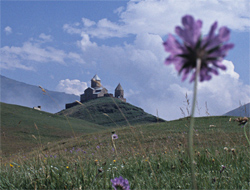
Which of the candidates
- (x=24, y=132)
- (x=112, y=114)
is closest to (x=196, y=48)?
(x=24, y=132)

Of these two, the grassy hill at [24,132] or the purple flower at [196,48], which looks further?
the grassy hill at [24,132]

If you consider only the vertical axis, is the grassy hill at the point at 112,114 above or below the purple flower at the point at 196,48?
above

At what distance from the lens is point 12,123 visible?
2386 centimetres

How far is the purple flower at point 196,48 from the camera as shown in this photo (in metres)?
0.68

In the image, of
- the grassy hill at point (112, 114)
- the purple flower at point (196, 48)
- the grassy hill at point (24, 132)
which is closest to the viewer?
the purple flower at point (196, 48)

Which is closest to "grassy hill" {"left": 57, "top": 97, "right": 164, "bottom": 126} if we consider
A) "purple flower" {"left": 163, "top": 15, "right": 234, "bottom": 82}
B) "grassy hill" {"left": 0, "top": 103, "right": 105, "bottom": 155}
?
"grassy hill" {"left": 0, "top": 103, "right": 105, "bottom": 155}

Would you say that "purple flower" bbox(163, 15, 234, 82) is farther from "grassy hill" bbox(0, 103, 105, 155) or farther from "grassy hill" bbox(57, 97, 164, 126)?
"grassy hill" bbox(57, 97, 164, 126)

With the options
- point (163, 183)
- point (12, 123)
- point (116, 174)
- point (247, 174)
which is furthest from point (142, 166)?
point (12, 123)

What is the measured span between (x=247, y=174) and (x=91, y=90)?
78.9 meters

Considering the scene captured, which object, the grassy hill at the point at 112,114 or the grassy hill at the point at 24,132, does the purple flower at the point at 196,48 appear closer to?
the grassy hill at the point at 24,132

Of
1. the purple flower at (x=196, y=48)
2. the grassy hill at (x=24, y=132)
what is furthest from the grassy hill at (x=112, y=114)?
the purple flower at (x=196, y=48)

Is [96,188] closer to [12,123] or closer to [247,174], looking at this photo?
[247,174]

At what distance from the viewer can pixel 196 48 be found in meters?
0.69

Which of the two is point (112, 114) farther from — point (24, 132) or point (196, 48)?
point (196, 48)
